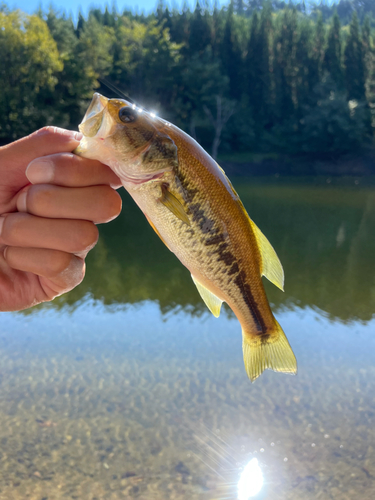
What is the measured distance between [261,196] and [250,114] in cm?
2653

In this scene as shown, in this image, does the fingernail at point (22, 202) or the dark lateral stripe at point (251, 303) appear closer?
the fingernail at point (22, 202)

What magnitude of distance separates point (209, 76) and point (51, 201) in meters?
49.8

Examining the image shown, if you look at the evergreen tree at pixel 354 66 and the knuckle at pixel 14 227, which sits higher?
the knuckle at pixel 14 227

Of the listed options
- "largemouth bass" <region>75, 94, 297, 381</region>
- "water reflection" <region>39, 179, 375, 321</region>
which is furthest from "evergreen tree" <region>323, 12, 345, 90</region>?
"largemouth bass" <region>75, 94, 297, 381</region>

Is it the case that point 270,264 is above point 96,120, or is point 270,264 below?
below

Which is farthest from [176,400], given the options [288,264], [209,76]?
[209,76]

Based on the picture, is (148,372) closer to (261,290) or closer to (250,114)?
(261,290)

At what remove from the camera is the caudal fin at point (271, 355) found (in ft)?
7.00

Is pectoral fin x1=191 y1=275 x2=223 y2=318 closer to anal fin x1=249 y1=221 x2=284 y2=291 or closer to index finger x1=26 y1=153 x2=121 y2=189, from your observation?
anal fin x1=249 y1=221 x2=284 y2=291

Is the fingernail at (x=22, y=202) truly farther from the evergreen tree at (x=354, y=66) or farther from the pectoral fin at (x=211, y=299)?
the evergreen tree at (x=354, y=66)

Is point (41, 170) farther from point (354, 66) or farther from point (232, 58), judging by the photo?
point (354, 66)

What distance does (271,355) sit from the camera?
2.14 m

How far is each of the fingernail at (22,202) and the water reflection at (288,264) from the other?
7490 mm

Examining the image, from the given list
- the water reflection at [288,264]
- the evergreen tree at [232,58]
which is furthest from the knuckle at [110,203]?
the evergreen tree at [232,58]
